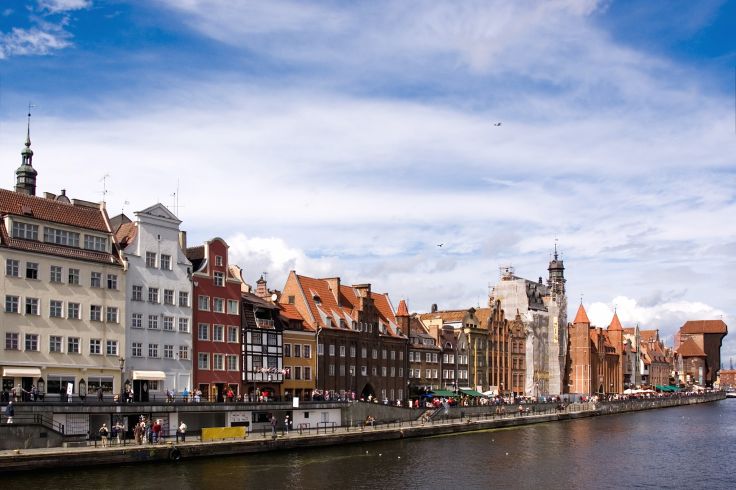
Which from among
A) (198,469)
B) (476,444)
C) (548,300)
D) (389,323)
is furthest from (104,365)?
(548,300)

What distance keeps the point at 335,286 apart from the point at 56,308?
4441 cm

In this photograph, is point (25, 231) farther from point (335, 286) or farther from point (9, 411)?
point (335, 286)

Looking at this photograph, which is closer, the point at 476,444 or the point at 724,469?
the point at 724,469

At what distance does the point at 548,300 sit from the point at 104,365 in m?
129

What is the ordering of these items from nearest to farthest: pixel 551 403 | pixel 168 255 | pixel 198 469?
1. pixel 198 469
2. pixel 168 255
3. pixel 551 403

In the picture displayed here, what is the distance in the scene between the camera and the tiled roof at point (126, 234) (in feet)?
276

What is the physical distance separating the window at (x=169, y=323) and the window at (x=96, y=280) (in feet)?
27.2

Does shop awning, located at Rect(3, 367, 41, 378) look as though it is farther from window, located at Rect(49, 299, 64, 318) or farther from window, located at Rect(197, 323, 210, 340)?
window, located at Rect(197, 323, 210, 340)

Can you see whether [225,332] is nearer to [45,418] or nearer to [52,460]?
[45,418]

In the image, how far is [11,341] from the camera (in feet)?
236

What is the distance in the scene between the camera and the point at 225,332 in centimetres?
9238

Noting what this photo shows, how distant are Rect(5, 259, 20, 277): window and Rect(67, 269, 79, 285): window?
5.00 metres

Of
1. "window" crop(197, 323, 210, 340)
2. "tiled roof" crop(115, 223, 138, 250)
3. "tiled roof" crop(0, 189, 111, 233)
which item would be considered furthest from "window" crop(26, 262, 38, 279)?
"window" crop(197, 323, 210, 340)

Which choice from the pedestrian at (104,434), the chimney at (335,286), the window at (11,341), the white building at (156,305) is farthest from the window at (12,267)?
the chimney at (335,286)
